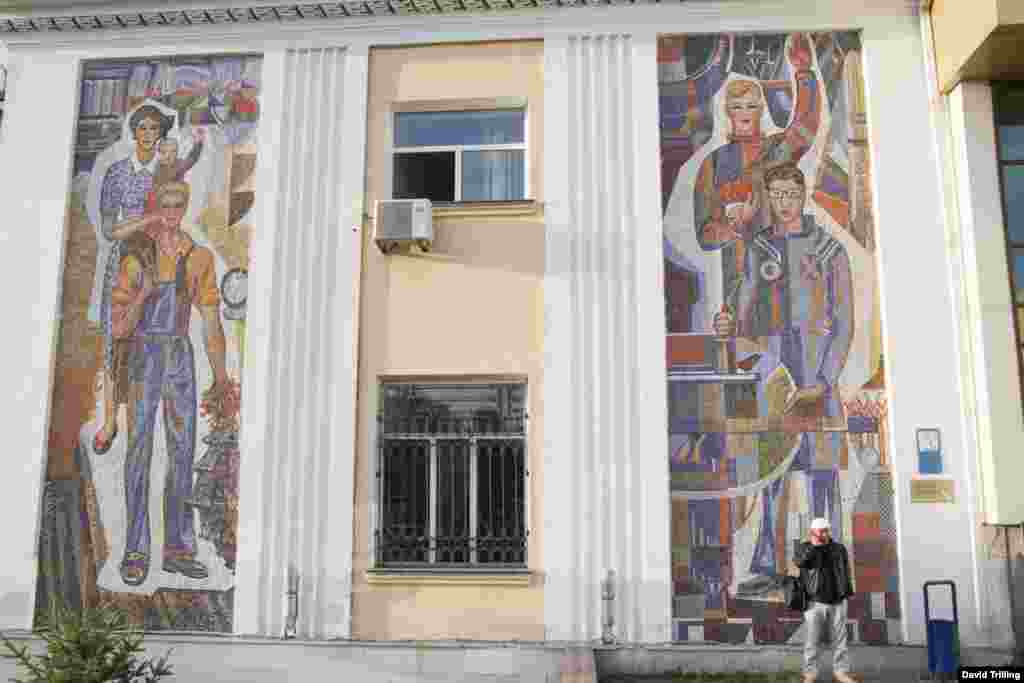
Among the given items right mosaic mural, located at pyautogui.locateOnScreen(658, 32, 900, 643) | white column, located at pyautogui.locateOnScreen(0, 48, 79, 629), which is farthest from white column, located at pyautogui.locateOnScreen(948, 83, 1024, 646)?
white column, located at pyautogui.locateOnScreen(0, 48, 79, 629)

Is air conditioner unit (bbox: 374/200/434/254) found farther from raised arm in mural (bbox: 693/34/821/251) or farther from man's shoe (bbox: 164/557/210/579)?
man's shoe (bbox: 164/557/210/579)

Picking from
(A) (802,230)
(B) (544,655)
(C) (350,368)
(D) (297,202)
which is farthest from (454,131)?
(B) (544,655)

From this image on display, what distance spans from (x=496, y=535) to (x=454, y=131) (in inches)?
173

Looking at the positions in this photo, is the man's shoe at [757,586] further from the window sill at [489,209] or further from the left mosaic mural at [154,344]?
the left mosaic mural at [154,344]

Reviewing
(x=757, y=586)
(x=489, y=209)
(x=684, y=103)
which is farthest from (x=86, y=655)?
(x=684, y=103)

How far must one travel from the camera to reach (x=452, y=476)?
10.1 m

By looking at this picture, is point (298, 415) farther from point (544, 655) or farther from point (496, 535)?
point (544, 655)

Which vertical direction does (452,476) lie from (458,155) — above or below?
below

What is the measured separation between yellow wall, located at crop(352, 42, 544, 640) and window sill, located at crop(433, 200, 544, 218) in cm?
5

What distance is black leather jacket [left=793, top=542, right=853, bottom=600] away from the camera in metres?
8.73

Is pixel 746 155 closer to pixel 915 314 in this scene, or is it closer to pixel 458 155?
pixel 915 314

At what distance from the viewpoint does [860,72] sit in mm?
10469

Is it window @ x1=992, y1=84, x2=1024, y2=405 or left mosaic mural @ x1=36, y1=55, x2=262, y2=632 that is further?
left mosaic mural @ x1=36, y1=55, x2=262, y2=632

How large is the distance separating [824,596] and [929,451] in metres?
1.97
